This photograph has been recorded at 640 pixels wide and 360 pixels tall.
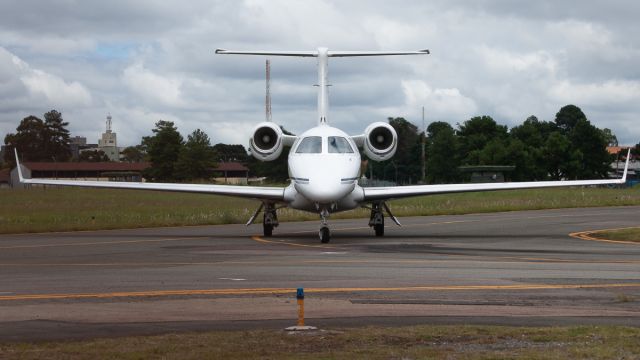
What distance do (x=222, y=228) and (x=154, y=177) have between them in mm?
81424

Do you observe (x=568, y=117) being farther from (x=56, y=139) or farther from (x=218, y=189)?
(x=218, y=189)

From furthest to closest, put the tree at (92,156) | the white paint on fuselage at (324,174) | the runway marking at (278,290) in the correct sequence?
the tree at (92,156)
the white paint on fuselage at (324,174)
the runway marking at (278,290)

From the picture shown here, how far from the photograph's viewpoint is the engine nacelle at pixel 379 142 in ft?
102

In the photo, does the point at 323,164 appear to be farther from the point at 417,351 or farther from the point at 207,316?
the point at 417,351

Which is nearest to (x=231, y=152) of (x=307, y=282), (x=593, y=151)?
(x=593, y=151)

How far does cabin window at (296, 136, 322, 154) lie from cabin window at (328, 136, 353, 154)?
0.33 meters

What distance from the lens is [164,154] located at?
11975cm

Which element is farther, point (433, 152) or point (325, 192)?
point (433, 152)

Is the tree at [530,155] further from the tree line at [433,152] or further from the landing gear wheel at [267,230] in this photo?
the landing gear wheel at [267,230]

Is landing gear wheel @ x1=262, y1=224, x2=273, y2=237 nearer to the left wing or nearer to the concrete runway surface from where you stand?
the concrete runway surface

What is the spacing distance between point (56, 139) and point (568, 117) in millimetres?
89313

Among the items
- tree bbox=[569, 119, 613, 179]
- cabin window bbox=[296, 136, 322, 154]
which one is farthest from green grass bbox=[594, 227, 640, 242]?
tree bbox=[569, 119, 613, 179]

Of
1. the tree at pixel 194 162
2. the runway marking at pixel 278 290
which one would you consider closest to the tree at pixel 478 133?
the tree at pixel 194 162

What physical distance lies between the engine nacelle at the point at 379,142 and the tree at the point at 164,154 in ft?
279
